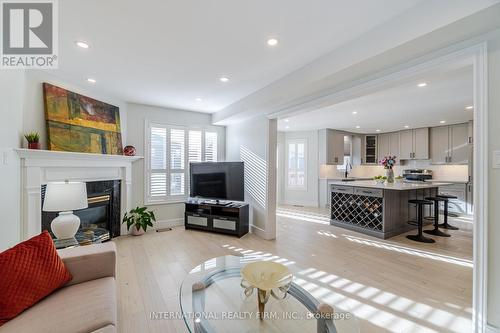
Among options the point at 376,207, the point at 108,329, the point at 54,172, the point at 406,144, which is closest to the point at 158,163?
the point at 54,172

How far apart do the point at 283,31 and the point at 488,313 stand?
9.23ft

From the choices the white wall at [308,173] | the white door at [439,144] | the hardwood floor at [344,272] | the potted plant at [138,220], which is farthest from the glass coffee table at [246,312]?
the white door at [439,144]

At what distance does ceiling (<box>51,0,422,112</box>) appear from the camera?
1.76m

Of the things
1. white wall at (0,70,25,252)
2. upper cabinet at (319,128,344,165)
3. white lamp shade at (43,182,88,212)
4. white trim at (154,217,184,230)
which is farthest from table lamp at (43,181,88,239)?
upper cabinet at (319,128,344,165)

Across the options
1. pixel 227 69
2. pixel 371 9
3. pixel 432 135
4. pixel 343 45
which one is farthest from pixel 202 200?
pixel 432 135

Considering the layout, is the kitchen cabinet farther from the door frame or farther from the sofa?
the sofa

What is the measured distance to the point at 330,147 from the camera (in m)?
7.26

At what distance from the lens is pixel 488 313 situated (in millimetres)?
1658

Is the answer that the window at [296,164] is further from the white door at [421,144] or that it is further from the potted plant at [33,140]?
the potted plant at [33,140]

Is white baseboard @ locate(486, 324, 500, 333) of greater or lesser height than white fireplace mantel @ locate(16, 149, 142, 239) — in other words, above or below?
below

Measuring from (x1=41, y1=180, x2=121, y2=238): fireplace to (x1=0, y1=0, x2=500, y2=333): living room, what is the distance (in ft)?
0.08

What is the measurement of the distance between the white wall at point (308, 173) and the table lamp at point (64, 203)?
6.15m

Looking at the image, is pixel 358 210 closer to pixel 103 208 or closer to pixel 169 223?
pixel 169 223

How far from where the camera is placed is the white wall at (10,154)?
7.43 feet
